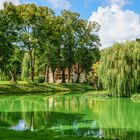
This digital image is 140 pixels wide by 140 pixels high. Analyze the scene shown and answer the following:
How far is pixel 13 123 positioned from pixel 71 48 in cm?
5065

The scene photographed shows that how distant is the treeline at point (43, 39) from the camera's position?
2445 inches

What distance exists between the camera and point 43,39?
66000mm

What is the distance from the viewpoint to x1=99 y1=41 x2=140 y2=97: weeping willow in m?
42.6

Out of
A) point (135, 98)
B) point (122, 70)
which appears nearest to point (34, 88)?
point (122, 70)

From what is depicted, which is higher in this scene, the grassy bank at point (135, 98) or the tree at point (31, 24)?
the tree at point (31, 24)

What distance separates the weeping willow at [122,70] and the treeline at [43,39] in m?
13.6

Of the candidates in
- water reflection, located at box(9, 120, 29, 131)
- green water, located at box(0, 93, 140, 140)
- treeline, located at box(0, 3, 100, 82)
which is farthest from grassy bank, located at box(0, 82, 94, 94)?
water reflection, located at box(9, 120, 29, 131)

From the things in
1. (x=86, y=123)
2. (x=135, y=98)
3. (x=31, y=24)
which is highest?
(x=31, y=24)

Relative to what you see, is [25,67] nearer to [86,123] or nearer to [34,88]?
[34,88]

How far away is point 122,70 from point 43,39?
2581 centimetres

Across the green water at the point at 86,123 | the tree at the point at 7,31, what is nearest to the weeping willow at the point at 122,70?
the green water at the point at 86,123

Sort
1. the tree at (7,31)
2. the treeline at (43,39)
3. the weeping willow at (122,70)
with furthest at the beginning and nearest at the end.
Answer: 1. the treeline at (43,39)
2. the tree at (7,31)
3. the weeping willow at (122,70)

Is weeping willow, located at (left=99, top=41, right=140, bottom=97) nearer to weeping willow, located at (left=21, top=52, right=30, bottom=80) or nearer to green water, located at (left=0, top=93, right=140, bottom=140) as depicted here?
green water, located at (left=0, top=93, right=140, bottom=140)

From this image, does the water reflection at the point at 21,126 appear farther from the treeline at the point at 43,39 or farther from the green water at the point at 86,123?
the treeline at the point at 43,39
